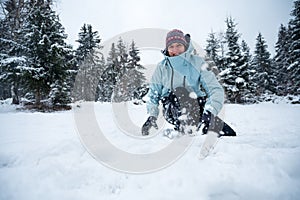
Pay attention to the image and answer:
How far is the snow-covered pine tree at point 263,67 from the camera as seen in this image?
1077 inches

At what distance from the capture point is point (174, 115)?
3.31 m

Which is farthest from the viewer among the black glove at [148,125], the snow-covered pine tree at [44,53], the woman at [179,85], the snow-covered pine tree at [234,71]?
the snow-covered pine tree at [234,71]

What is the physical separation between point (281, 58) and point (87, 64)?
28781 millimetres

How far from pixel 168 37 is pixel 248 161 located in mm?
2388

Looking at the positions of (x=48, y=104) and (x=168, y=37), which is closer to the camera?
(x=168, y=37)

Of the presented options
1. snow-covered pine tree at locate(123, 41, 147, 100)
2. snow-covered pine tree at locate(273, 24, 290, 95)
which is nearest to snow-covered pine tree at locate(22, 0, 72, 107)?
snow-covered pine tree at locate(123, 41, 147, 100)

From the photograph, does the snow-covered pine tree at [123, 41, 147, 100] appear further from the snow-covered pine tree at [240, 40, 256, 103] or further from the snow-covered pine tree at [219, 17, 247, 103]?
the snow-covered pine tree at [240, 40, 256, 103]

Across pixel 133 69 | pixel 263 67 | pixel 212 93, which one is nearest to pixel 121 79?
pixel 133 69

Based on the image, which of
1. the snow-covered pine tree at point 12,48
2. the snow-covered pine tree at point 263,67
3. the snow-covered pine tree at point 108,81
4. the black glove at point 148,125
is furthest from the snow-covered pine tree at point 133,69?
the black glove at point 148,125

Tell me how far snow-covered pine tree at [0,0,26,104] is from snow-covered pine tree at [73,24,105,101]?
10.3m

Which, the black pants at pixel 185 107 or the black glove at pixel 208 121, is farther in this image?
the black pants at pixel 185 107

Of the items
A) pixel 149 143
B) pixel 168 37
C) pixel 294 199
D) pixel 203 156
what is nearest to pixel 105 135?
pixel 149 143

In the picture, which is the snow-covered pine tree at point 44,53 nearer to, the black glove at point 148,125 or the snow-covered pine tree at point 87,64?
the black glove at point 148,125

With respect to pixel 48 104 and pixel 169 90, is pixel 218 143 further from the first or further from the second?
pixel 48 104
